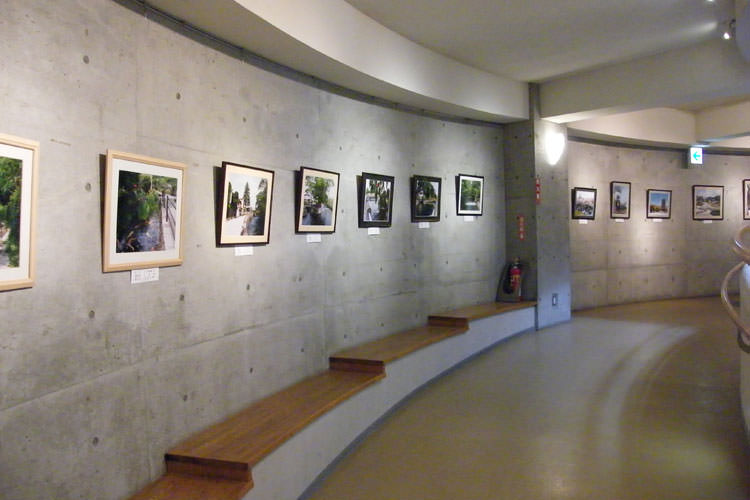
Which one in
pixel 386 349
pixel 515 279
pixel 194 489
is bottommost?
pixel 194 489

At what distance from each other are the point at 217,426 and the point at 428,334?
3.39 meters

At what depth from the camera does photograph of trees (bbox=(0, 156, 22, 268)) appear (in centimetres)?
233

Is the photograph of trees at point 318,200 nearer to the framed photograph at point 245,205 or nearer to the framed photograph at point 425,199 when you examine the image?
the framed photograph at point 245,205

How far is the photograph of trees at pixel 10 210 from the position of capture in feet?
7.64

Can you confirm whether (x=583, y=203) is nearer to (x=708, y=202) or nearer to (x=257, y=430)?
(x=708, y=202)

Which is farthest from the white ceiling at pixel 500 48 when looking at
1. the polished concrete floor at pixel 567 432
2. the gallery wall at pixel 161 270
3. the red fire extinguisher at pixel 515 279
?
the polished concrete floor at pixel 567 432

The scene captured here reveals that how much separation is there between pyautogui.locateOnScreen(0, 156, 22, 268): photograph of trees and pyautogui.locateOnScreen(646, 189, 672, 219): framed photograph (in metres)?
12.3

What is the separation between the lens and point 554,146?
30.2 ft

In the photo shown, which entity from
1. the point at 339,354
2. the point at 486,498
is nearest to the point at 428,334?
the point at 339,354

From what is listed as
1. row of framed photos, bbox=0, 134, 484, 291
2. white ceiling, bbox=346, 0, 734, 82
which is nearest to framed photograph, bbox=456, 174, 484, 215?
white ceiling, bbox=346, 0, 734, 82

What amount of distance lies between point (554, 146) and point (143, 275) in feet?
25.1

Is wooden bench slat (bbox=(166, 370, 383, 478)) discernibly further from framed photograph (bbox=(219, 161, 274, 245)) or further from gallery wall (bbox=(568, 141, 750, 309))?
gallery wall (bbox=(568, 141, 750, 309))

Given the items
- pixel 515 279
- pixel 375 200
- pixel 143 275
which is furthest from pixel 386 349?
pixel 515 279

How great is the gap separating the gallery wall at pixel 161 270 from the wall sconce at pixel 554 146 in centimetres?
406
